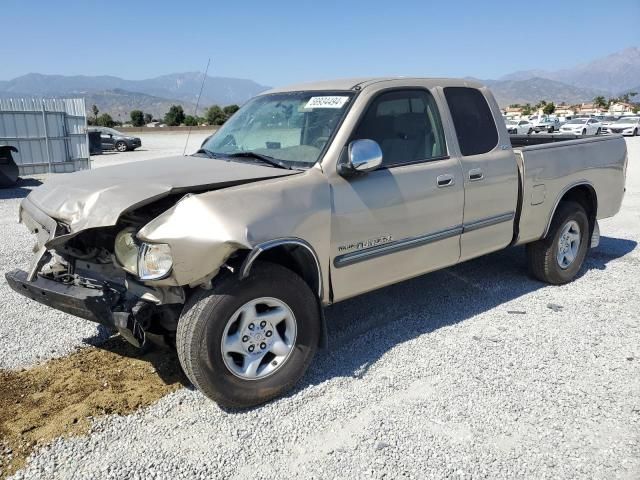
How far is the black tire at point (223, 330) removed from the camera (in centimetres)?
325

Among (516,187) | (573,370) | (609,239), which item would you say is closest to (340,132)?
(516,187)

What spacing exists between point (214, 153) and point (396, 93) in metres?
1.54

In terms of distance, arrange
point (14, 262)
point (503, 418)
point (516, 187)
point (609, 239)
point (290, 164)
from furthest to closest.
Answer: point (609, 239) → point (14, 262) → point (516, 187) → point (290, 164) → point (503, 418)

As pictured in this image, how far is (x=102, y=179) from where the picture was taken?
381cm

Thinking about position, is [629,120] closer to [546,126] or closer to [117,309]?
[546,126]

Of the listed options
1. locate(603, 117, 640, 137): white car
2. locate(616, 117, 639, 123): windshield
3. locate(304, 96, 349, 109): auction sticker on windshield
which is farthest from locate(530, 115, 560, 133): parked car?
locate(304, 96, 349, 109): auction sticker on windshield

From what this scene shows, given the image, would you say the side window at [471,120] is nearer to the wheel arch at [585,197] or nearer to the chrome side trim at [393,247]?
the chrome side trim at [393,247]

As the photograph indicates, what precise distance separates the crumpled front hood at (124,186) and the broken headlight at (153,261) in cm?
25

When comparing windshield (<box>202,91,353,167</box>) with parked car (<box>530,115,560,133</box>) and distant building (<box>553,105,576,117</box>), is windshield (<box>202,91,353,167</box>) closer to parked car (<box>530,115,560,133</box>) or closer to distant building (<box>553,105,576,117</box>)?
parked car (<box>530,115,560,133</box>)

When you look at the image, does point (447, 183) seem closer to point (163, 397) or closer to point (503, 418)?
point (503, 418)

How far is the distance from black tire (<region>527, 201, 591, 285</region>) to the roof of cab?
5.45ft

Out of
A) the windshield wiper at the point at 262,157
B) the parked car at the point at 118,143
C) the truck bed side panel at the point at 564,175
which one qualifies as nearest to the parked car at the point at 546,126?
the parked car at the point at 118,143

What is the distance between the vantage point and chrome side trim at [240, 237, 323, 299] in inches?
128

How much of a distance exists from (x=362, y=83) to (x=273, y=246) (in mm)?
1649
